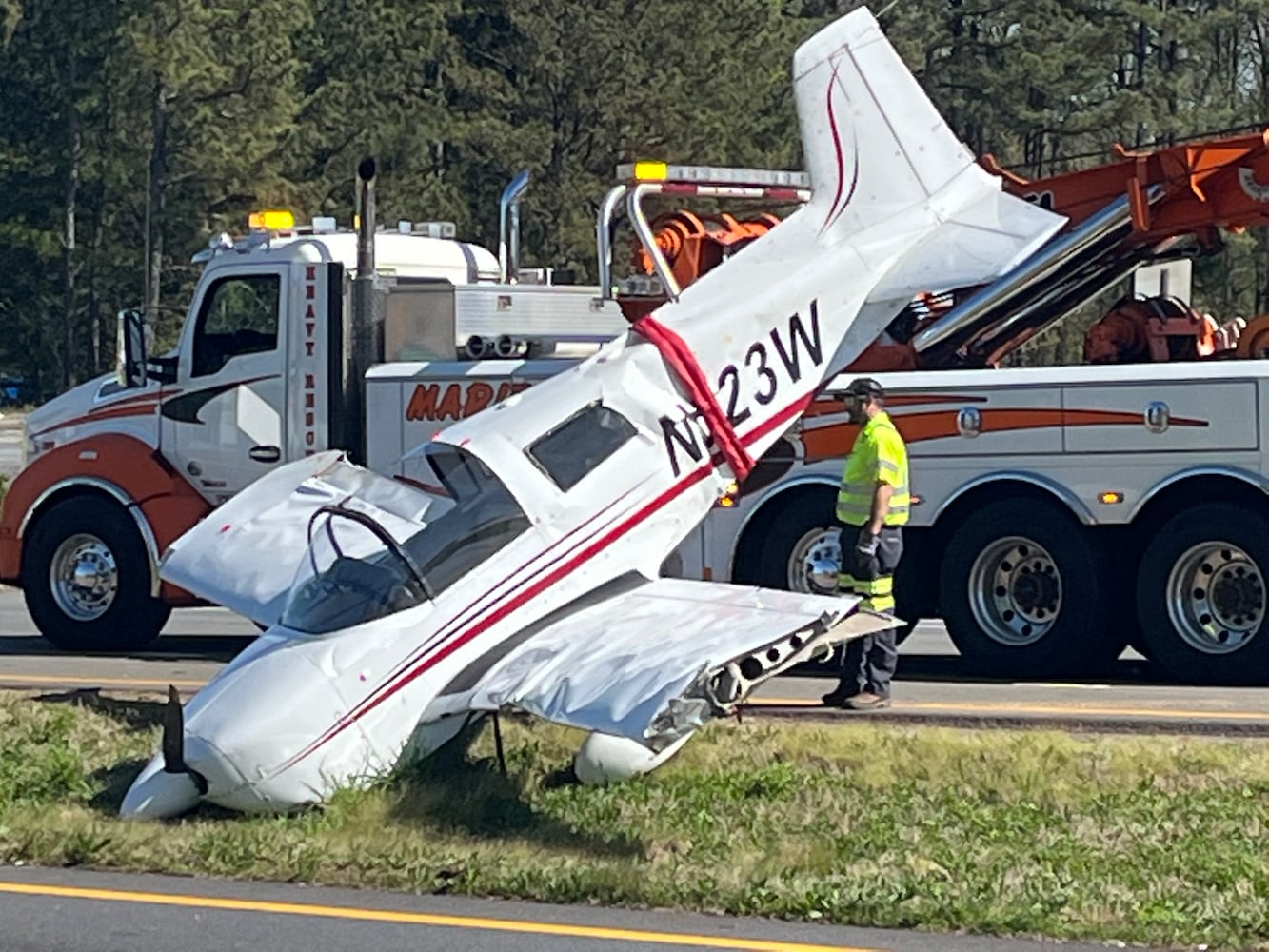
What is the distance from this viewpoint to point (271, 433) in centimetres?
1617

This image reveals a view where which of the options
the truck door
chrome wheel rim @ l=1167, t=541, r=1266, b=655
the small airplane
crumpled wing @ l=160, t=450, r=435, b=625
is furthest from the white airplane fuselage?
the truck door

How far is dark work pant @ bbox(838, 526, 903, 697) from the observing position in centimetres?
1272

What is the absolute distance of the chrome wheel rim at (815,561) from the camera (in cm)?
1455

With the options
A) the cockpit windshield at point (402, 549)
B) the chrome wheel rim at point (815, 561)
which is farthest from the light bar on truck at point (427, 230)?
the cockpit windshield at point (402, 549)

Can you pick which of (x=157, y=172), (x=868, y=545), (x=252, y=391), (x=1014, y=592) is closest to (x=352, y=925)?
(x=868, y=545)

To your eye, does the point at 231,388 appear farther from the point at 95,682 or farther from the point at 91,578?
the point at 95,682

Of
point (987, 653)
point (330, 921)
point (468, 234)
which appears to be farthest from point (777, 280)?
point (468, 234)

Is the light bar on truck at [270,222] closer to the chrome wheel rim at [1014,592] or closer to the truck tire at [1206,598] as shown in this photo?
the chrome wheel rim at [1014,592]

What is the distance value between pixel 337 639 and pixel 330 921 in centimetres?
191

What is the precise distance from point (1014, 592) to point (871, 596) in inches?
73.9

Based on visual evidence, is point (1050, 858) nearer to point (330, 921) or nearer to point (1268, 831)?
point (1268, 831)

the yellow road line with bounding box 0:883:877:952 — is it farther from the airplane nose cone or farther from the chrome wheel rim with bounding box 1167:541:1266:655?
the chrome wheel rim with bounding box 1167:541:1266:655

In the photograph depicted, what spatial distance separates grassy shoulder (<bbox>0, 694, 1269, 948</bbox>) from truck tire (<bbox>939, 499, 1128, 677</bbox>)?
2319 mm

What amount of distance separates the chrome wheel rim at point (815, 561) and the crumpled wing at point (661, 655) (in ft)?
11.1
